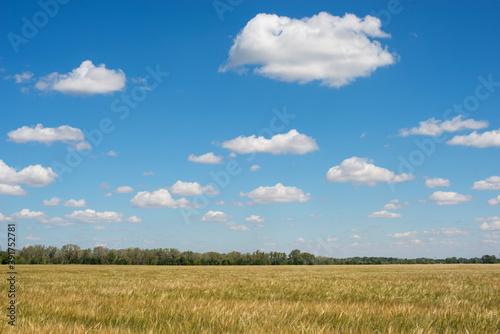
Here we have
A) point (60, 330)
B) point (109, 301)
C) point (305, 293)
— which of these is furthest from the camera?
point (305, 293)

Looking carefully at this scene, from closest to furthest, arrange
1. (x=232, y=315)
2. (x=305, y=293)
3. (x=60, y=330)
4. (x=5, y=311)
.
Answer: (x=60, y=330), (x=232, y=315), (x=5, y=311), (x=305, y=293)

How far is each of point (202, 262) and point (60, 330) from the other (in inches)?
5260

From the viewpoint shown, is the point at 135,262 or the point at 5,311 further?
the point at 135,262

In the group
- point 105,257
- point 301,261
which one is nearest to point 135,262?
point 105,257

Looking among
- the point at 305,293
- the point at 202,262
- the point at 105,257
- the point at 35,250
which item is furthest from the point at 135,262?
the point at 305,293

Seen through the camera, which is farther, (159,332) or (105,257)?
(105,257)

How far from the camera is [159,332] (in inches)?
143

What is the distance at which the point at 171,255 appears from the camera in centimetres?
13388

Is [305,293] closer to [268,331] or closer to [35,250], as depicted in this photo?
[268,331]

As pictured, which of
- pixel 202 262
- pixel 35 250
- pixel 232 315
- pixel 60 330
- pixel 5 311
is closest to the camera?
pixel 60 330

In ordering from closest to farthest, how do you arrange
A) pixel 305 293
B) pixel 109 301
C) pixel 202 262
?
pixel 109 301, pixel 305 293, pixel 202 262

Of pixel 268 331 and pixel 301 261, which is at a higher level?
pixel 268 331

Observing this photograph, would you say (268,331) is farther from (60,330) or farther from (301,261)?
(301,261)

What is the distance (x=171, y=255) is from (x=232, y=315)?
136 m
